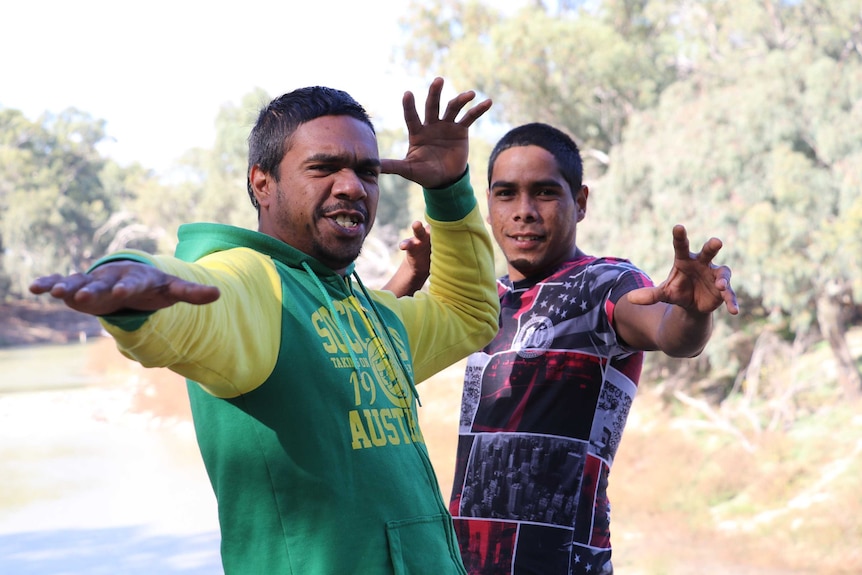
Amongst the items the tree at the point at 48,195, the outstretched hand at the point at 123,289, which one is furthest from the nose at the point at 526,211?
the tree at the point at 48,195

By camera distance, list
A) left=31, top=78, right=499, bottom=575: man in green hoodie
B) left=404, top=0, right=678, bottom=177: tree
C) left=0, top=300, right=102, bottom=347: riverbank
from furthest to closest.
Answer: left=0, top=300, right=102, bottom=347: riverbank → left=404, top=0, right=678, bottom=177: tree → left=31, top=78, right=499, bottom=575: man in green hoodie

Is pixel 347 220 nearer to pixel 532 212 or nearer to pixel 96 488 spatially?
pixel 532 212

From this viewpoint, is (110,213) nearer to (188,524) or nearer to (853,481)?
(188,524)

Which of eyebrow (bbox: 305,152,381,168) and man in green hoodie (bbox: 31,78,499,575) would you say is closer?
man in green hoodie (bbox: 31,78,499,575)

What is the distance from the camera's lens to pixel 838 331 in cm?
786

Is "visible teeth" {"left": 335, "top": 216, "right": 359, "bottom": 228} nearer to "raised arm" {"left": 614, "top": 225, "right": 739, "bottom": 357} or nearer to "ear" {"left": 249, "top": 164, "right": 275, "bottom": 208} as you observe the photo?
"ear" {"left": 249, "top": 164, "right": 275, "bottom": 208}

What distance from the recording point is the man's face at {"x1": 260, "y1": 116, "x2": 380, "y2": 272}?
1.39m

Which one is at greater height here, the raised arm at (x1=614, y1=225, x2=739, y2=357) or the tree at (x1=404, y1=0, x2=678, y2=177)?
the tree at (x1=404, y1=0, x2=678, y2=177)

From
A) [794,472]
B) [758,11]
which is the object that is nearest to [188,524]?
[794,472]

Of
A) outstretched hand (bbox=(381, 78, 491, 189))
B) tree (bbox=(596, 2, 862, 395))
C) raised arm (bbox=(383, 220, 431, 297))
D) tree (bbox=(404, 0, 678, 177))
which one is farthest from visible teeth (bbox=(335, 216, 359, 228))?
tree (bbox=(404, 0, 678, 177))

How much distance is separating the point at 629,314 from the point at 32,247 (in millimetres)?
19135

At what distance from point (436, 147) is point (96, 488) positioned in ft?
26.9

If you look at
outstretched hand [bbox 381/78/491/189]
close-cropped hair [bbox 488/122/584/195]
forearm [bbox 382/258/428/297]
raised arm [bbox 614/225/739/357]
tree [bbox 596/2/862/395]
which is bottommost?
raised arm [bbox 614/225/739/357]

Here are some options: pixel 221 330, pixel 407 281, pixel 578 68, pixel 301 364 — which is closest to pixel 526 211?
pixel 407 281
